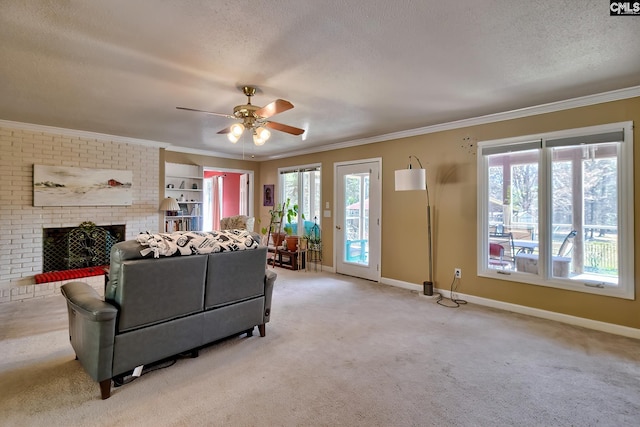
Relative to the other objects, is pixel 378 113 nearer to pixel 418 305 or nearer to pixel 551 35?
pixel 551 35

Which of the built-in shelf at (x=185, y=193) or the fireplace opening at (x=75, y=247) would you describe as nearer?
the fireplace opening at (x=75, y=247)

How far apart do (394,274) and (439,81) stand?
2.99m

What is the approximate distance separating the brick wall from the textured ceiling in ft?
2.64

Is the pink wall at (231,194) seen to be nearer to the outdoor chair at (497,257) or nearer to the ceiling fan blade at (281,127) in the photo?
the ceiling fan blade at (281,127)

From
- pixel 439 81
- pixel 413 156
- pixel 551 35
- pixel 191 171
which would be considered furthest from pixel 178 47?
pixel 191 171

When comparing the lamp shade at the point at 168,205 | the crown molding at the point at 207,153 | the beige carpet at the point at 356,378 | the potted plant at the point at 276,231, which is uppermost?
the crown molding at the point at 207,153

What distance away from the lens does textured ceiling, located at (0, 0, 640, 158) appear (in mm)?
1786

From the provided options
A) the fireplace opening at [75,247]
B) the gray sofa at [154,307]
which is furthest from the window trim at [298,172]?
the gray sofa at [154,307]

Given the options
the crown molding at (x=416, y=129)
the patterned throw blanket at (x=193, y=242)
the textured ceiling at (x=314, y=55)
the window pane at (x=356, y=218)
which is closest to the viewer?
the textured ceiling at (x=314, y=55)

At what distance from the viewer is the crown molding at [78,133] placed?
419 cm

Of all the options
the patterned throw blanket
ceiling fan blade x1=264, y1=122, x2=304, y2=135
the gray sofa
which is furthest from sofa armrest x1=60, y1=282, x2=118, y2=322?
ceiling fan blade x1=264, y1=122, x2=304, y2=135

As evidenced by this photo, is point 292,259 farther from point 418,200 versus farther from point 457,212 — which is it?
point 457,212

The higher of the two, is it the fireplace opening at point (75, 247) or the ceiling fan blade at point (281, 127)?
the ceiling fan blade at point (281, 127)

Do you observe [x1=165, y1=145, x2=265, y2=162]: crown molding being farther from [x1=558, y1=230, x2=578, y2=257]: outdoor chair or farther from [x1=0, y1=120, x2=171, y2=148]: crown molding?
[x1=558, y1=230, x2=578, y2=257]: outdoor chair
